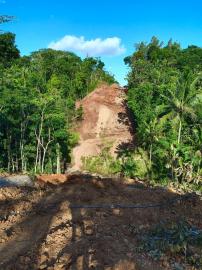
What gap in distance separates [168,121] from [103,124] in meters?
15.7

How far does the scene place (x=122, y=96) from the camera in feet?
194

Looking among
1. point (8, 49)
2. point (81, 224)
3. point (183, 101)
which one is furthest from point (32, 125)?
point (81, 224)

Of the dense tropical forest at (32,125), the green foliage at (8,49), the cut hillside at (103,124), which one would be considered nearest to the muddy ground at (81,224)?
the dense tropical forest at (32,125)

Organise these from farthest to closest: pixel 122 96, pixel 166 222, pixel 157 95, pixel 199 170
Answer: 1. pixel 122 96
2. pixel 157 95
3. pixel 199 170
4. pixel 166 222

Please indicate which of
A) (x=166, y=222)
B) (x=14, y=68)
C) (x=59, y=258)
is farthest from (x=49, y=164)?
(x=59, y=258)

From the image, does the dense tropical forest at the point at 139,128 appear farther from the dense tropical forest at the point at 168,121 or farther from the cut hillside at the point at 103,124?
the cut hillside at the point at 103,124

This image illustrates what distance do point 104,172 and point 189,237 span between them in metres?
31.9

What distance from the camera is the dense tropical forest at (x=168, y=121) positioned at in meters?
35.0

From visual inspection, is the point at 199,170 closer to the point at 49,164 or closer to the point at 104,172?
the point at 104,172

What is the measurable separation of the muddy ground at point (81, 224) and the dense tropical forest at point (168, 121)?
17208 millimetres

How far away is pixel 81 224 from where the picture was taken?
12.1 metres

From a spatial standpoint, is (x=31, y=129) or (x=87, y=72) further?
(x=87, y=72)

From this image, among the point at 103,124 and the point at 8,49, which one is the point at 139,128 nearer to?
the point at 103,124

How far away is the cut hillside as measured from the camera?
4803 cm
